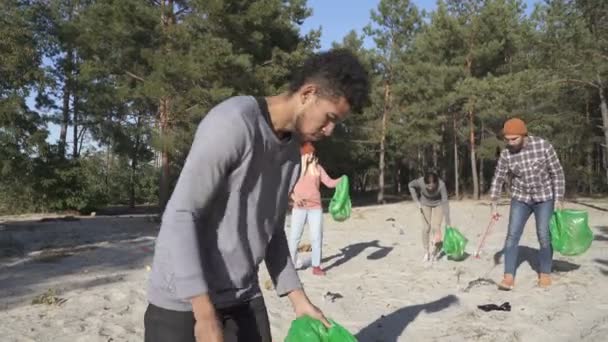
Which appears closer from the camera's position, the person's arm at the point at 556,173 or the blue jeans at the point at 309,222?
the person's arm at the point at 556,173

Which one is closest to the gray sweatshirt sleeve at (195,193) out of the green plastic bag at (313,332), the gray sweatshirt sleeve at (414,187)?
the green plastic bag at (313,332)

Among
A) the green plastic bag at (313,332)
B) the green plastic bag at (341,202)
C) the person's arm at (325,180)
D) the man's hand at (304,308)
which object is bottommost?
the green plastic bag at (313,332)

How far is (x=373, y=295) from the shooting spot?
6.67m

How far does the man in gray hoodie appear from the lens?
171 cm

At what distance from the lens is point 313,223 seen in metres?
7.66

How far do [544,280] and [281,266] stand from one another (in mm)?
5513

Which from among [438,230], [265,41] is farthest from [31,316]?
[265,41]

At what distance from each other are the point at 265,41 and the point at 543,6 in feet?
33.8

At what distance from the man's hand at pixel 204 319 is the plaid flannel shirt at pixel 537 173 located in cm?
565

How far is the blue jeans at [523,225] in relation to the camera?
6.71m

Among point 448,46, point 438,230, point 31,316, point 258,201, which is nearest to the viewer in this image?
point 258,201

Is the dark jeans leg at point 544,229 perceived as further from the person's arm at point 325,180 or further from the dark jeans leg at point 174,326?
the dark jeans leg at point 174,326

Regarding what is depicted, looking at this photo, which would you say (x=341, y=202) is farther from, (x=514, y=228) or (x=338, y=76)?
(x=338, y=76)

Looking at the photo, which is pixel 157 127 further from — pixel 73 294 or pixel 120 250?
pixel 73 294
